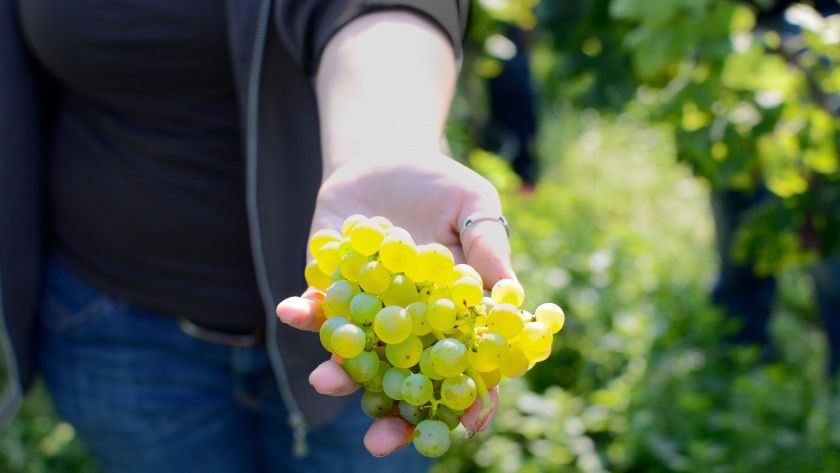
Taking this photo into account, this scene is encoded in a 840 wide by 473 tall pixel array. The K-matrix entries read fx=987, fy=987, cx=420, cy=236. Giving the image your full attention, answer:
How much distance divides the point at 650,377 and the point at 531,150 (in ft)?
7.70

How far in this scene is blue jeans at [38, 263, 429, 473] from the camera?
4.42 ft

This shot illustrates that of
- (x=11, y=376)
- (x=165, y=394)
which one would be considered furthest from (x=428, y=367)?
(x=11, y=376)

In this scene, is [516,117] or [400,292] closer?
[400,292]

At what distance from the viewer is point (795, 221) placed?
5.94 feet

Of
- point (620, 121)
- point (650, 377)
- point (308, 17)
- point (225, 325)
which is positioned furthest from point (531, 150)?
point (308, 17)

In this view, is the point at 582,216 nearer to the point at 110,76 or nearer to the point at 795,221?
the point at 795,221

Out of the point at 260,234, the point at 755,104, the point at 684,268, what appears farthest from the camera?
the point at 684,268

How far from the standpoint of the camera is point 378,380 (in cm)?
79

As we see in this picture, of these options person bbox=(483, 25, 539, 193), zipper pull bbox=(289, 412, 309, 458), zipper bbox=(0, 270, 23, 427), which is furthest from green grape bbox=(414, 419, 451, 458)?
person bbox=(483, 25, 539, 193)

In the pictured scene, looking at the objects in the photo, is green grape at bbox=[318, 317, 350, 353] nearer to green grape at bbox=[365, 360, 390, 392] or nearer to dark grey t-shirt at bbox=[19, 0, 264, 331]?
green grape at bbox=[365, 360, 390, 392]

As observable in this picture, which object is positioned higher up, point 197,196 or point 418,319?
point 418,319

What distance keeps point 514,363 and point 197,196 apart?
2.10 feet

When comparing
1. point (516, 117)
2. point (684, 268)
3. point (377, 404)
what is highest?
point (377, 404)

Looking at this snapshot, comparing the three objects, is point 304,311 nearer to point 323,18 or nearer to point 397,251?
point 397,251
